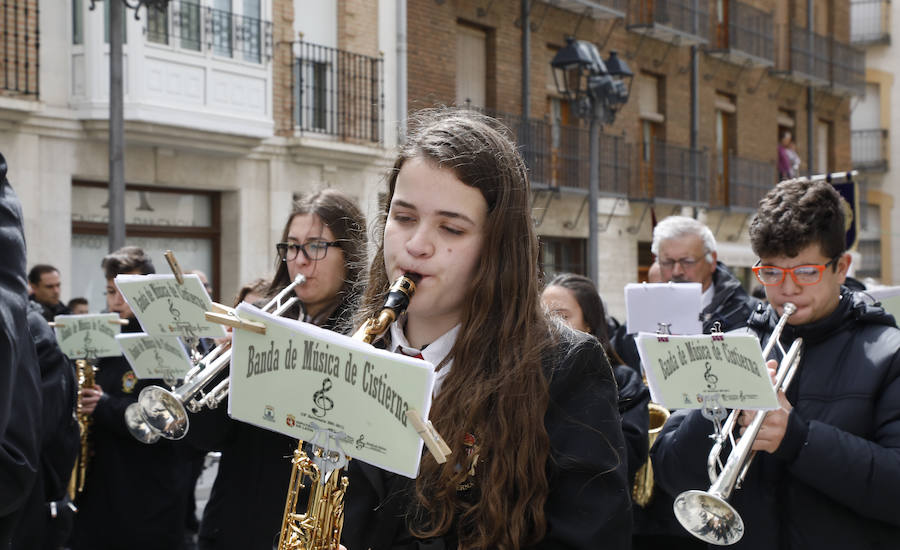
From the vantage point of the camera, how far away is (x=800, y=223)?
3.38 meters

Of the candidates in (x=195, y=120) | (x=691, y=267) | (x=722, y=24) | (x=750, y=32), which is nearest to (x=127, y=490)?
(x=691, y=267)

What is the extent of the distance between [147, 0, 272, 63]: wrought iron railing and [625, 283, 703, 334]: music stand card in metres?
9.35

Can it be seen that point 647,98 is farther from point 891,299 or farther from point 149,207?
point 891,299

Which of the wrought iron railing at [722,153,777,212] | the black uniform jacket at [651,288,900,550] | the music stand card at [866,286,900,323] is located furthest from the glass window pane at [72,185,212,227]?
the wrought iron railing at [722,153,777,212]

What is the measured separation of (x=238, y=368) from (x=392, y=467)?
0.36m

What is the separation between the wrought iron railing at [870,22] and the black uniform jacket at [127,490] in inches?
1234

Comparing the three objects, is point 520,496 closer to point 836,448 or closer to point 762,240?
point 836,448

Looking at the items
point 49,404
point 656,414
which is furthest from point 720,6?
point 49,404

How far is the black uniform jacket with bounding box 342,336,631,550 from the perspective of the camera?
219 cm

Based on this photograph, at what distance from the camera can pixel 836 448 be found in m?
2.95

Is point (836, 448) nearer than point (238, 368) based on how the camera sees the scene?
No

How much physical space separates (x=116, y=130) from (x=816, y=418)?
26.4 feet

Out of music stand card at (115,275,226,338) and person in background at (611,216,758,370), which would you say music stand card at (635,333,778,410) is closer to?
music stand card at (115,275,226,338)

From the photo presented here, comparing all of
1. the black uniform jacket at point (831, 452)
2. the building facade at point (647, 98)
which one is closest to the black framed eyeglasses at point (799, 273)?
the black uniform jacket at point (831, 452)
